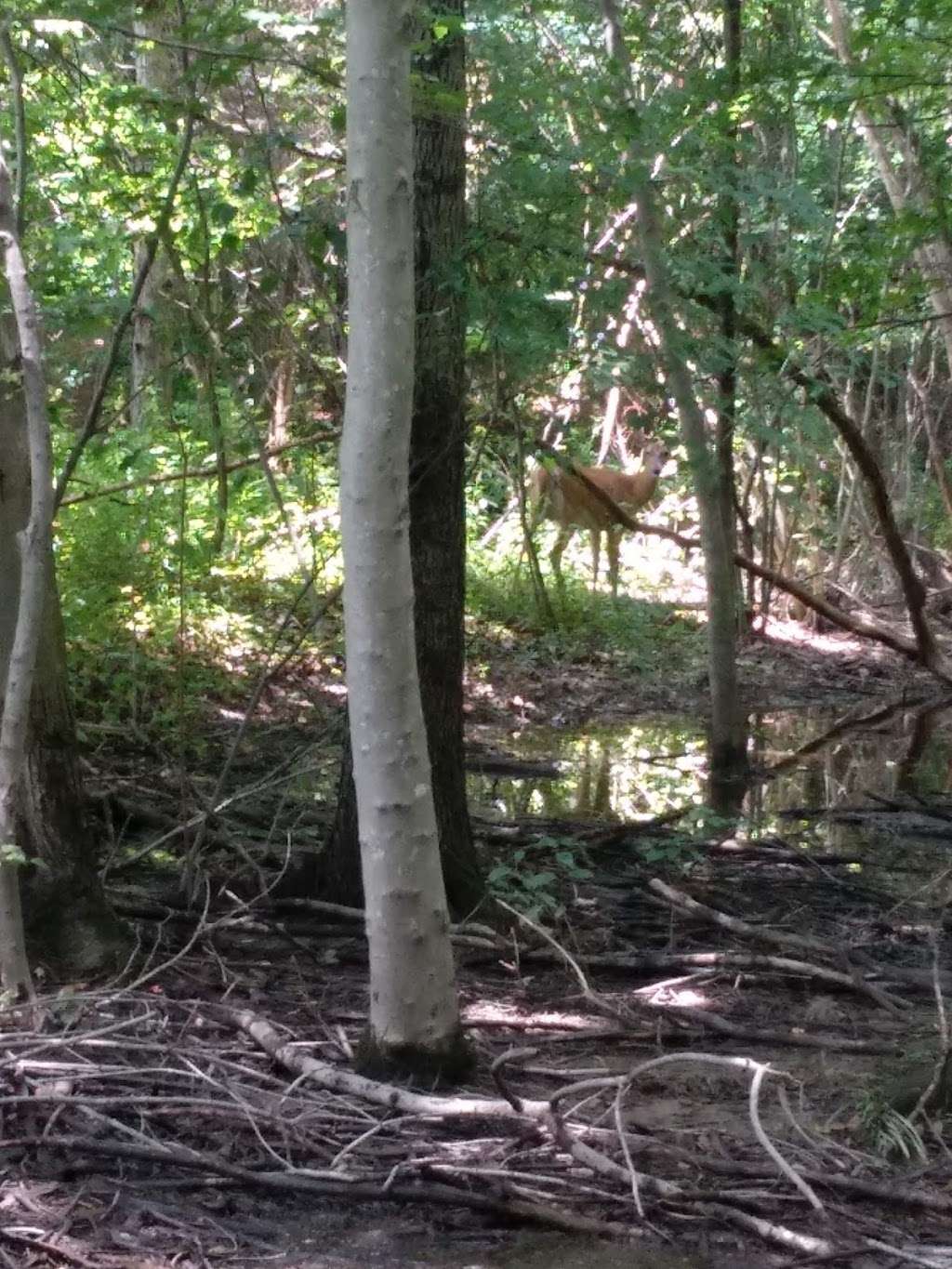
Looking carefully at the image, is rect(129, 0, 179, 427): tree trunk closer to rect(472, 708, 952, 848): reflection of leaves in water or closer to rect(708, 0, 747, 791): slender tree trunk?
rect(708, 0, 747, 791): slender tree trunk

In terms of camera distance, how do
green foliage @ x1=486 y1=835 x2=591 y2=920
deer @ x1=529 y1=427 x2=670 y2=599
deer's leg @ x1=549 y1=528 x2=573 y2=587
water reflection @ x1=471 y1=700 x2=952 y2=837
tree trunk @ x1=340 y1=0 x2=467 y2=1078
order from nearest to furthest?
tree trunk @ x1=340 y1=0 x2=467 y2=1078, green foliage @ x1=486 y1=835 x2=591 y2=920, water reflection @ x1=471 y1=700 x2=952 y2=837, deer @ x1=529 y1=427 x2=670 y2=599, deer's leg @ x1=549 y1=528 x2=573 y2=587

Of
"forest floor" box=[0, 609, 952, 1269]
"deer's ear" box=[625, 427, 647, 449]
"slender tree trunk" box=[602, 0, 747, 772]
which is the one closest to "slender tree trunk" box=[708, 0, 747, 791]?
"slender tree trunk" box=[602, 0, 747, 772]

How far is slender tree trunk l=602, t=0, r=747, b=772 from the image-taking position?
8.51 meters

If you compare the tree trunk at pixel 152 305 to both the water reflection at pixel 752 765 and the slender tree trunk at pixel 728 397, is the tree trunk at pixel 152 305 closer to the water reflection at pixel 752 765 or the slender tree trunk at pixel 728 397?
the slender tree trunk at pixel 728 397

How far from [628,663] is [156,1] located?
35.0 ft

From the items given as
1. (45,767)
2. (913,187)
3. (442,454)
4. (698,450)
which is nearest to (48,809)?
(45,767)

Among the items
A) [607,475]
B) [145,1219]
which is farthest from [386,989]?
[607,475]

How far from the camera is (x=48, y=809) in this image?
5.84 meters

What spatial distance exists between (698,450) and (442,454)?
4.28m

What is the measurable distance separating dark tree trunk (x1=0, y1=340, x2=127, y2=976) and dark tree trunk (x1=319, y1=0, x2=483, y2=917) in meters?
1.43

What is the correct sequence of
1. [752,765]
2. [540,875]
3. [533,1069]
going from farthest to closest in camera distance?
1. [752,765]
2. [540,875]
3. [533,1069]

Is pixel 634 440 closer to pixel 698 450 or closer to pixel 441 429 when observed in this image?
pixel 698 450

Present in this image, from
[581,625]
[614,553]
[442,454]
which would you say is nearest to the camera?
[442,454]

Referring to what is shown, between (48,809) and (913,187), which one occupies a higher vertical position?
(913,187)
